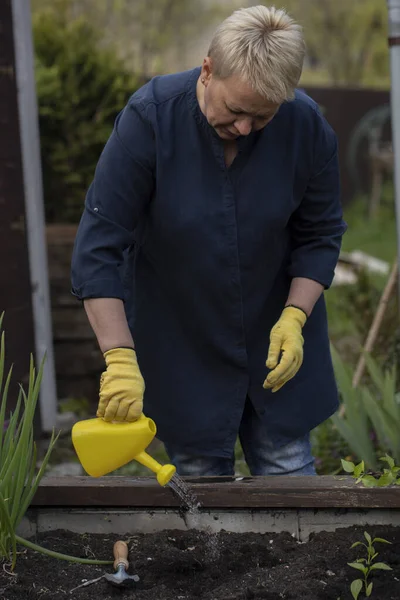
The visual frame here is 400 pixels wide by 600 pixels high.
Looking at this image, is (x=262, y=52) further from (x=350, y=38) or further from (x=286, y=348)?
(x=350, y=38)

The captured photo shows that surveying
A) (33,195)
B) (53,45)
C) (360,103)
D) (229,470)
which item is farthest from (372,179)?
(229,470)

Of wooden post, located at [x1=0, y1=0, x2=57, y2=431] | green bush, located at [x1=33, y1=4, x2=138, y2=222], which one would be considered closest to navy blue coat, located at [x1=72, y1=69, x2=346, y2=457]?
wooden post, located at [x1=0, y1=0, x2=57, y2=431]

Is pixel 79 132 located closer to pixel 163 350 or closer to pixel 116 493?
pixel 163 350

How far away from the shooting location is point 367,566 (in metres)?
2.09

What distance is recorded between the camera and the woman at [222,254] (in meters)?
2.16

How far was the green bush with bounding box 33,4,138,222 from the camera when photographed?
16.9 ft

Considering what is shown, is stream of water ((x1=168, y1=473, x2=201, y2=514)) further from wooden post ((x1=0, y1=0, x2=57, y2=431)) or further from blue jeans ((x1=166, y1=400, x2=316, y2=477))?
wooden post ((x1=0, y1=0, x2=57, y2=431))

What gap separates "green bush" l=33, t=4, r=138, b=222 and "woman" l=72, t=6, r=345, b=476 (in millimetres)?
2670

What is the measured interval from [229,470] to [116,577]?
707 millimetres

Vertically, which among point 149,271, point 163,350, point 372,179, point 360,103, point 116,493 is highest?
point 149,271

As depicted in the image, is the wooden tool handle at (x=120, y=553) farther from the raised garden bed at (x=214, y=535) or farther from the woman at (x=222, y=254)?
the woman at (x=222, y=254)

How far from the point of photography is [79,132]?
203 inches

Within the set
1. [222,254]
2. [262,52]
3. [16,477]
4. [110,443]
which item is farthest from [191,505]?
[262,52]

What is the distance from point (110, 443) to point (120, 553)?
0.24 metres
